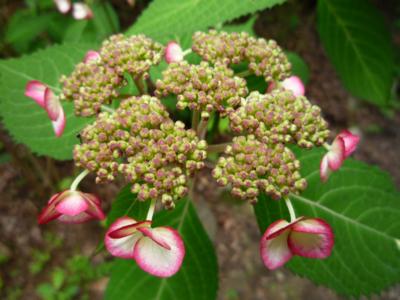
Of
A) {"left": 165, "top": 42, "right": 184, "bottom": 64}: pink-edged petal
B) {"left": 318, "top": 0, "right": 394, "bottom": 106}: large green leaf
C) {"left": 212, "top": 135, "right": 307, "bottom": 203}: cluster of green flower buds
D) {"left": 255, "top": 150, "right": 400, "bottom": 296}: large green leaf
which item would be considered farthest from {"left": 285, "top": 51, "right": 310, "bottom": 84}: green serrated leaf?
{"left": 212, "top": 135, "right": 307, "bottom": 203}: cluster of green flower buds

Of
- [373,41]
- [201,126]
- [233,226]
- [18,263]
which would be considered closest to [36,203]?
[18,263]

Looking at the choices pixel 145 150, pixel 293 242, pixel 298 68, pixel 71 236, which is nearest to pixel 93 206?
pixel 145 150

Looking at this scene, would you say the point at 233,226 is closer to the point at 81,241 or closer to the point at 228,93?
the point at 81,241

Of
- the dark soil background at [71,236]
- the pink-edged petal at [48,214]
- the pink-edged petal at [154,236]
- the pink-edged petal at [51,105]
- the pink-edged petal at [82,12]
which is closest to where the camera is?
the pink-edged petal at [154,236]

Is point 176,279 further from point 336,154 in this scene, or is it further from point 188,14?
point 188,14

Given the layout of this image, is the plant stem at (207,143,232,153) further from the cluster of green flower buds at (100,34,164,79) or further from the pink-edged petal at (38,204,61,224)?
the pink-edged petal at (38,204,61,224)

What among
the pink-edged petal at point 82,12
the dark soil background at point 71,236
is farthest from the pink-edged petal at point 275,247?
the pink-edged petal at point 82,12

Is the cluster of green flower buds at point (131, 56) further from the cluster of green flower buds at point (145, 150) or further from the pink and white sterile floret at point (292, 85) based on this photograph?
the pink and white sterile floret at point (292, 85)
